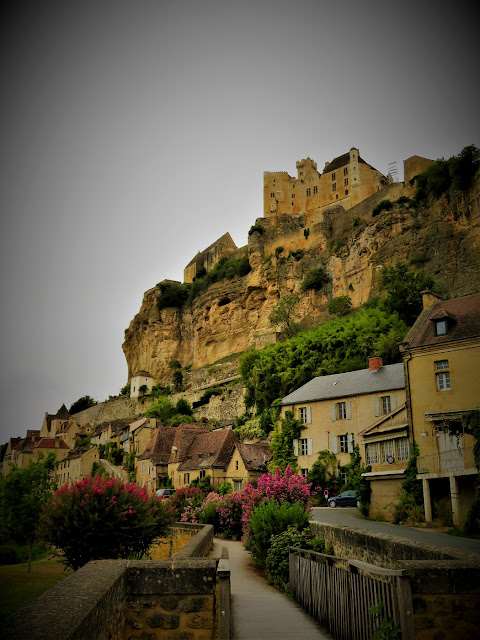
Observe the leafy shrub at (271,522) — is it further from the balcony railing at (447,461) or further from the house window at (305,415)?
the house window at (305,415)

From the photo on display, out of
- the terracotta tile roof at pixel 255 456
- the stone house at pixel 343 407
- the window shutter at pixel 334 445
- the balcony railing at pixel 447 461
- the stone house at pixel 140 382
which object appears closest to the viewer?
the balcony railing at pixel 447 461

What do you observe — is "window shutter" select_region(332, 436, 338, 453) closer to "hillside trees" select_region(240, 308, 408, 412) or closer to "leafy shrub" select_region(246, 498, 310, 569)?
"hillside trees" select_region(240, 308, 408, 412)

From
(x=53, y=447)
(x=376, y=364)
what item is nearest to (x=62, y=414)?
(x=53, y=447)

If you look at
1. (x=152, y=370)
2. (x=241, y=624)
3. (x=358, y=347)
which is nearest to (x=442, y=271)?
(x=358, y=347)

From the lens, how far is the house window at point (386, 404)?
27.8 m

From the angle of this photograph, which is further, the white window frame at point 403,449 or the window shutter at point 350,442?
the window shutter at point 350,442

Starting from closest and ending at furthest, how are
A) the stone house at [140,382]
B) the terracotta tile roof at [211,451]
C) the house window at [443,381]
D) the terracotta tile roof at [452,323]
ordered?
the house window at [443,381], the terracotta tile roof at [452,323], the terracotta tile roof at [211,451], the stone house at [140,382]

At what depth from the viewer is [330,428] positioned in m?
30.2

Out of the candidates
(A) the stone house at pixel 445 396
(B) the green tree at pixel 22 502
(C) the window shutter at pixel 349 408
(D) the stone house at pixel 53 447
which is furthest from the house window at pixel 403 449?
(D) the stone house at pixel 53 447

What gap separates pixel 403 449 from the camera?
21.2 metres

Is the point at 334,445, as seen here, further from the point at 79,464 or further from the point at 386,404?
the point at 79,464

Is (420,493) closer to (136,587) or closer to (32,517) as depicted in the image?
(136,587)

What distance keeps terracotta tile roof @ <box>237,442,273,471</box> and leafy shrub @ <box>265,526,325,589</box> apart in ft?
62.2

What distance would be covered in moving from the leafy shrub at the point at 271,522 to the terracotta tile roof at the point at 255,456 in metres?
17.7
